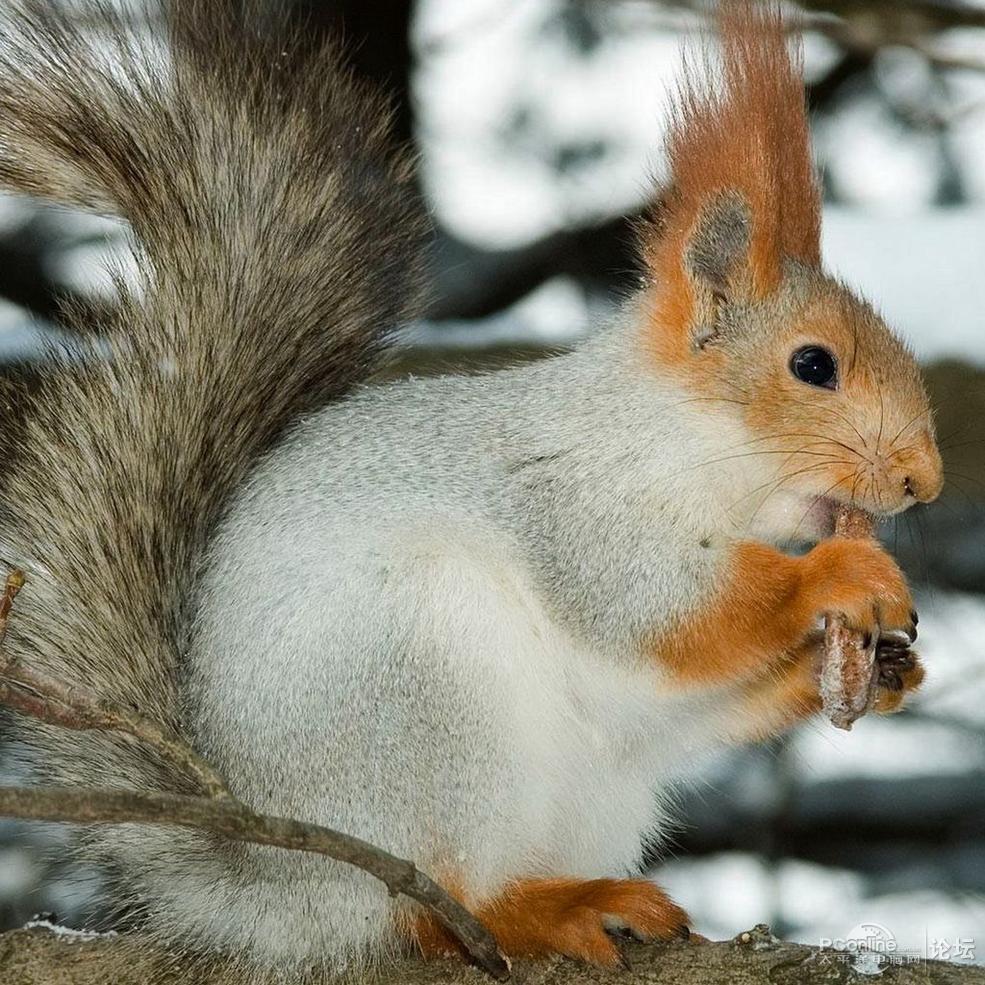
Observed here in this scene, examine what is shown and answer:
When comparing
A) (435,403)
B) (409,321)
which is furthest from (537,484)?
(409,321)

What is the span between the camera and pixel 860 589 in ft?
6.68

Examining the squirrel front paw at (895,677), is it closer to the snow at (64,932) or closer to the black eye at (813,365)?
the black eye at (813,365)

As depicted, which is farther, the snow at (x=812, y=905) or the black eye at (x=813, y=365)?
the snow at (x=812, y=905)

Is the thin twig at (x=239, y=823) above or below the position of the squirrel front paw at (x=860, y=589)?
below

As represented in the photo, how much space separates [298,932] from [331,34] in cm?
136

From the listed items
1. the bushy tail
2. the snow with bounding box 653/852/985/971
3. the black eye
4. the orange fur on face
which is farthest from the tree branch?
the snow with bounding box 653/852/985/971

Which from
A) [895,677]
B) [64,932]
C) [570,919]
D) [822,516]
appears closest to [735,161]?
[822,516]

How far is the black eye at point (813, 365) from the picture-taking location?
7.16ft

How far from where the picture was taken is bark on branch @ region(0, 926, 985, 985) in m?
1.84

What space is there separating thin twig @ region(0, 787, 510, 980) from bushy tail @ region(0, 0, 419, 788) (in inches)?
17.8

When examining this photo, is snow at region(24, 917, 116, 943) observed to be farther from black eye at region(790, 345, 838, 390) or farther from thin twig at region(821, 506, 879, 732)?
black eye at region(790, 345, 838, 390)

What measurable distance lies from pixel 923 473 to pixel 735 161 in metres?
0.51

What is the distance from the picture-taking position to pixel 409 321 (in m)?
2.43

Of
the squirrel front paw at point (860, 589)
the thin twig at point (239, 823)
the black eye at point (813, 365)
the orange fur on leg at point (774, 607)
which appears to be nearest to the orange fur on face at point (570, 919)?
the thin twig at point (239, 823)
